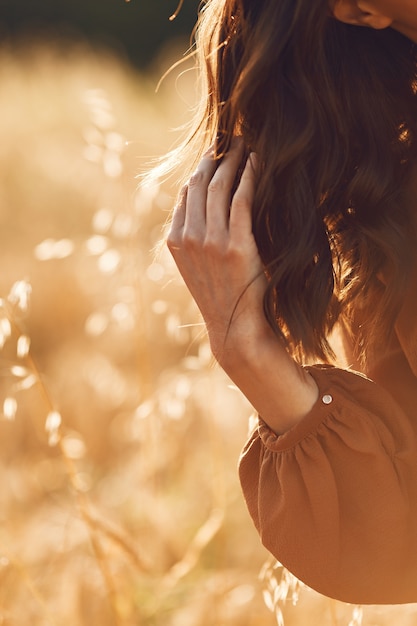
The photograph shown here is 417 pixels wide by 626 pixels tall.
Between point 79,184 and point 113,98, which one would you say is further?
point 113,98

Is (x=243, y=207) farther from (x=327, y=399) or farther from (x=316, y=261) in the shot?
(x=327, y=399)

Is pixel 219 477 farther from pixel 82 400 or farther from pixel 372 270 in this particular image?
pixel 82 400

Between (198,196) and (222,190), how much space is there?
0.13 ft

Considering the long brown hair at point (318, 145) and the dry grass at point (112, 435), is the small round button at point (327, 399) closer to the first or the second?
the long brown hair at point (318, 145)

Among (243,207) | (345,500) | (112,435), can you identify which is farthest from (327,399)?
(112,435)

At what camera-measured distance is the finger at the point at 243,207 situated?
1305 mm

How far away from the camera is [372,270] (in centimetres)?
136

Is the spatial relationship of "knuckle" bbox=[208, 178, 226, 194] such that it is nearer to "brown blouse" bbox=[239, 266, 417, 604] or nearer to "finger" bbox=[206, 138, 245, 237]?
"finger" bbox=[206, 138, 245, 237]

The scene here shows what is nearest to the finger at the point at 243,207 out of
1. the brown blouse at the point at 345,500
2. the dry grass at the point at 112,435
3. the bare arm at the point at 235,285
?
the bare arm at the point at 235,285

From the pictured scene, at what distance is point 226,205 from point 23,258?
10.7 feet

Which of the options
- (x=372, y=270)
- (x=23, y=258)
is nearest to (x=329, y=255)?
(x=372, y=270)

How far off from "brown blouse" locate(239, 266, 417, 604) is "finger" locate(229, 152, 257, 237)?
0.80 ft

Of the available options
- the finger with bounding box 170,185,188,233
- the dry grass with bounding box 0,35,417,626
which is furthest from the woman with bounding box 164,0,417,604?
Result: the dry grass with bounding box 0,35,417,626

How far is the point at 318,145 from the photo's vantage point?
1336 millimetres
